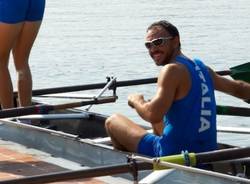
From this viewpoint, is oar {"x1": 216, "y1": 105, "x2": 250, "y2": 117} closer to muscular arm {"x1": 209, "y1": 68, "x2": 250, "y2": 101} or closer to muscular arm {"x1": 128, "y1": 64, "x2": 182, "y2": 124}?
muscular arm {"x1": 209, "y1": 68, "x2": 250, "y2": 101}

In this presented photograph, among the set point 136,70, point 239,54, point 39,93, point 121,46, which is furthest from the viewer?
point 121,46

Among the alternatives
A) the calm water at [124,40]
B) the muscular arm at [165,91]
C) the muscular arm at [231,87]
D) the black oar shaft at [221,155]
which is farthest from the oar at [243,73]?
the calm water at [124,40]

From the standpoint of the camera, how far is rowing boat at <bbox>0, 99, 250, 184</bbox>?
22.4 feet

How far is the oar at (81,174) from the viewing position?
20.1 ft

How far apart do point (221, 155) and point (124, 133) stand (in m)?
1.26

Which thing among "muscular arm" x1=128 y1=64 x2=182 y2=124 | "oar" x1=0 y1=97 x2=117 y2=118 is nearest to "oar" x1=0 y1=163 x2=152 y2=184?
"muscular arm" x1=128 y1=64 x2=182 y2=124

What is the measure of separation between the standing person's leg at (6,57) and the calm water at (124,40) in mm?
4478

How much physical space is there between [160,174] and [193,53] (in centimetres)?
1599

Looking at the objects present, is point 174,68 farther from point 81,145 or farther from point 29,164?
point 29,164

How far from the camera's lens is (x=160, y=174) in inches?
264

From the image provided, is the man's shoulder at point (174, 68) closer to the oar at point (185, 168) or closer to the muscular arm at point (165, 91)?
the muscular arm at point (165, 91)

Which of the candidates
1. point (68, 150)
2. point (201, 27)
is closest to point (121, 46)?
point (201, 27)

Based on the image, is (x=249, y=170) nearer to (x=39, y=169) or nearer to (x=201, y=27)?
(x=39, y=169)

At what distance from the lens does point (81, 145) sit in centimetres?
847
